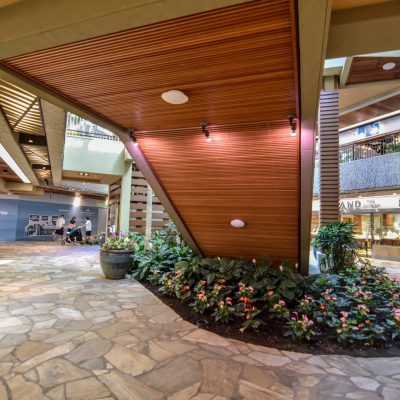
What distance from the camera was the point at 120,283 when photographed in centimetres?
634

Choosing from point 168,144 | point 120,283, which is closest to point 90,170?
point 120,283

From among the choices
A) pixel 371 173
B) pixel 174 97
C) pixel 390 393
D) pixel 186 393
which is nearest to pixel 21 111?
pixel 174 97

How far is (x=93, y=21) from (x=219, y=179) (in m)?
2.90

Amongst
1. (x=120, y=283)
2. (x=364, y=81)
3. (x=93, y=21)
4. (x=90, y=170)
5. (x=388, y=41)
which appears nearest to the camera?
(x=93, y=21)

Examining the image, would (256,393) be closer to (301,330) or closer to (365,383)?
A: (365,383)

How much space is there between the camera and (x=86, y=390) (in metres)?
2.46

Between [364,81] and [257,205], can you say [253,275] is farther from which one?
[364,81]

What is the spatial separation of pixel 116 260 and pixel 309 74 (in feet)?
18.4

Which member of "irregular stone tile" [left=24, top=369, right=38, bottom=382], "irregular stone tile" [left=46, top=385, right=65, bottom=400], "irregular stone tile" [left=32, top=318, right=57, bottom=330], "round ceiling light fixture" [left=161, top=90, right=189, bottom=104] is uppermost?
"round ceiling light fixture" [left=161, top=90, right=189, bottom=104]

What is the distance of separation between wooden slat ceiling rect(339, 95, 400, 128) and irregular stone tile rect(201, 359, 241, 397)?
1206 centimetres

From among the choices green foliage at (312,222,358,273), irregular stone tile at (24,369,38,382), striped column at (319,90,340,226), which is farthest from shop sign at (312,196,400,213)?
irregular stone tile at (24,369,38,382)

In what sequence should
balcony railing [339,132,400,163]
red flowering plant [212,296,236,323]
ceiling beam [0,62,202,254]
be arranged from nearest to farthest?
ceiling beam [0,62,202,254] < red flowering plant [212,296,236,323] < balcony railing [339,132,400,163]

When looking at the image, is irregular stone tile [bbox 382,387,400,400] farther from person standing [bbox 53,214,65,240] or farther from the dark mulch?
person standing [bbox 53,214,65,240]

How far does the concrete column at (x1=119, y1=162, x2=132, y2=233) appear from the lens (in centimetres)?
1024
